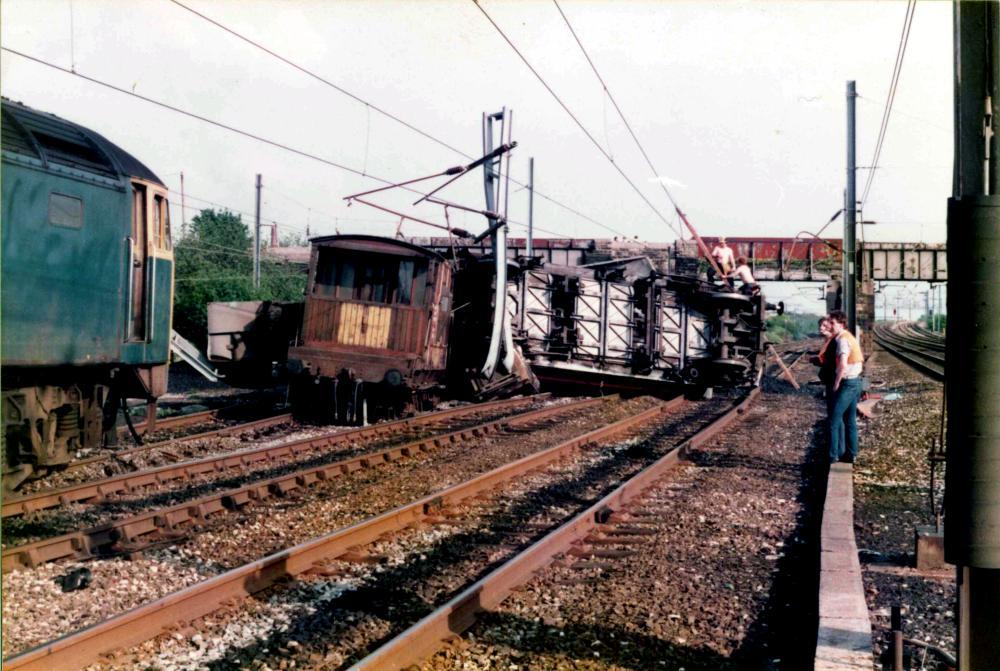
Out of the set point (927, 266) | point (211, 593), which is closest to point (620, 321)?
point (211, 593)

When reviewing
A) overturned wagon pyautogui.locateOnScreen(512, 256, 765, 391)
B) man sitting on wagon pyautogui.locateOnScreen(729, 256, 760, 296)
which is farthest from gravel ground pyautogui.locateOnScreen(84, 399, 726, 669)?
man sitting on wagon pyautogui.locateOnScreen(729, 256, 760, 296)

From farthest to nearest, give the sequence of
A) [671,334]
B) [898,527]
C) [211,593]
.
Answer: [671,334]
[898,527]
[211,593]

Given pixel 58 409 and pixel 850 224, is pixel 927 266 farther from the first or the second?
pixel 58 409

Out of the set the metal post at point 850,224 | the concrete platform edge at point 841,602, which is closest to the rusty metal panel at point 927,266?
the metal post at point 850,224

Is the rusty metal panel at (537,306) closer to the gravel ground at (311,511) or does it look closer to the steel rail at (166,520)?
the gravel ground at (311,511)

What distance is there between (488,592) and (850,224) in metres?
14.9

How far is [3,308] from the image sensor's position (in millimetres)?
6992

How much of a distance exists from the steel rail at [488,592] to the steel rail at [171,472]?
11.8 ft

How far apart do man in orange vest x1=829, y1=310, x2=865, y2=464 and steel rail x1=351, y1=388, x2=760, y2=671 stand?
2.33m

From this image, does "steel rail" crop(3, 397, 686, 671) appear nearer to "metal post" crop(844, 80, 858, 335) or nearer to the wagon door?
the wagon door

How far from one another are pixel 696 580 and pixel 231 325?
1128 centimetres

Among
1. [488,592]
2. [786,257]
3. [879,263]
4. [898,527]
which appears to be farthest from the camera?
[786,257]

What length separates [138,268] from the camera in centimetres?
919

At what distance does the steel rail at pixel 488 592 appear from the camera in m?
4.40
